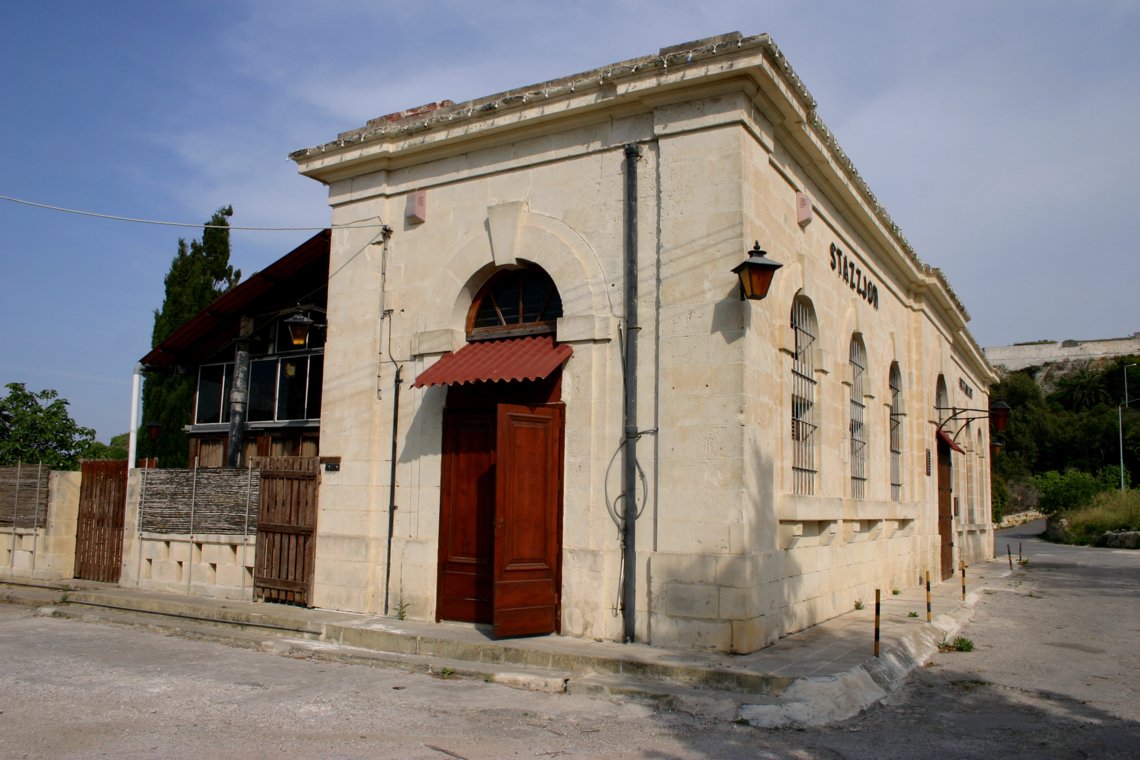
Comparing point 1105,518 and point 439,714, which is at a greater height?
point 1105,518

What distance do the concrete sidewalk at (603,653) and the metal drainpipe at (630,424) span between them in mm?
496

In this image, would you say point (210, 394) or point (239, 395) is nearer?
point (239, 395)

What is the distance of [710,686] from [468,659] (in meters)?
2.56

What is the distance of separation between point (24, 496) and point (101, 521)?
1.90 m

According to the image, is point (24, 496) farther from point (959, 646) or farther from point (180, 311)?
point (959, 646)

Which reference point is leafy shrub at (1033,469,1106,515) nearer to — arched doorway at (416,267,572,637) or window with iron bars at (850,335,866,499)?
window with iron bars at (850,335,866,499)

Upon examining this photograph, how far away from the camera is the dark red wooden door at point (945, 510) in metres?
18.3

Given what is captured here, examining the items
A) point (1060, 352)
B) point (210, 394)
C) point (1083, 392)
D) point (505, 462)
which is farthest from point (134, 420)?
point (1060, 352)

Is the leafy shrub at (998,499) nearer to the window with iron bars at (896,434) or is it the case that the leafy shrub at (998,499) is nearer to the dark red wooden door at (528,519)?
Result: the window with iron bars at (896,434)

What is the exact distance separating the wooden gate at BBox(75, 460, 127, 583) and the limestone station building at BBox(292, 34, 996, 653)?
4419 millimetres

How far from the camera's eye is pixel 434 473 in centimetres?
1049

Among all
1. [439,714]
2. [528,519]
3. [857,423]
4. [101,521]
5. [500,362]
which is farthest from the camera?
[101,521]

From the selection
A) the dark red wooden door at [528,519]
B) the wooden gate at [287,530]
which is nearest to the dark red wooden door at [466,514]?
the dark red wooden door at [528,519]

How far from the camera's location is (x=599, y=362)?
952 centimetres
